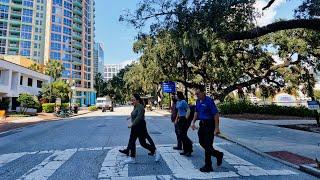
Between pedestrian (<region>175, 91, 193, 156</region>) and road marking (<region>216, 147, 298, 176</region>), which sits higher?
pedestrian (<region>175, 91, 193, 156</region>)

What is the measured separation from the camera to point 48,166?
25.1 ft

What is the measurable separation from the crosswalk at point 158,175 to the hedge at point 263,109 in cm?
2239

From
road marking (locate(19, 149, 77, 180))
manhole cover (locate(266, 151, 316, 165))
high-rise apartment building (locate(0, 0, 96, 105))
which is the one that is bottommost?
road marking (locate(19, 149, 77, 180))

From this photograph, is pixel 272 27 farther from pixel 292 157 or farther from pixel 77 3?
pixel 77 3

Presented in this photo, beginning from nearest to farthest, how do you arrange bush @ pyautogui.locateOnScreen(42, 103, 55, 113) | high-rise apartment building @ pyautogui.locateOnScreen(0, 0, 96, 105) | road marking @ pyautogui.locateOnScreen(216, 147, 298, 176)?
road marking @ pyautogui.locateOnScreen(216, 147, 298, 176)
bush @ pyautogui.locateOnScreen(42, 103, 55, 113)
high-rise apartment building @ pyautogui.locateOnScreen(0, 0, 96, 105)

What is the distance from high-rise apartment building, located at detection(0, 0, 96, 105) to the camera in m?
94.6

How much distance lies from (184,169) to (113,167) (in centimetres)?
160

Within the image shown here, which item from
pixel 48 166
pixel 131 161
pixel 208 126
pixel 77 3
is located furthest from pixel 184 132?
pixel 77 3

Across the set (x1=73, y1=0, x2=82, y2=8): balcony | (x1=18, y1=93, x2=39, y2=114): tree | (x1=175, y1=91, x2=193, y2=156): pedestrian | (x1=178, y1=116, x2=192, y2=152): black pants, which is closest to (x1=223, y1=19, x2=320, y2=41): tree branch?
(x1=175, y1=91, x2=193, y2=156): pedestrian

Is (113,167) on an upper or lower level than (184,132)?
lower

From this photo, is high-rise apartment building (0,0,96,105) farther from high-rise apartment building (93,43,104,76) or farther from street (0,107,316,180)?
street (0,107,316,180)

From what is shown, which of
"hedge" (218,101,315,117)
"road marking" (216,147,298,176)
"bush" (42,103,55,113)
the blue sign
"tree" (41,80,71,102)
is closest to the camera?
"road marking" (216,147,298,176)

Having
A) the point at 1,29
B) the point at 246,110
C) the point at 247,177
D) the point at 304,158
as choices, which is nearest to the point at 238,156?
the point at 304,158

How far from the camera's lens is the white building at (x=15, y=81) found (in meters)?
44.2
